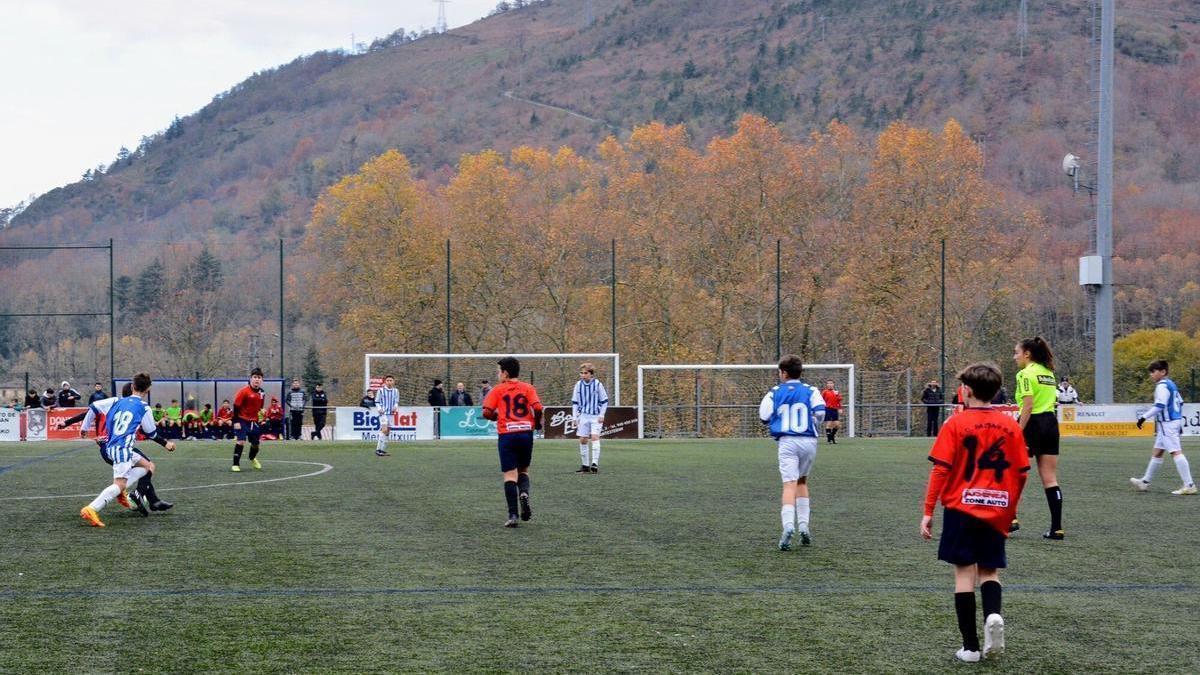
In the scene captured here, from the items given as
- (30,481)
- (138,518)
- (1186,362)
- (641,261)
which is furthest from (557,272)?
(138,518)

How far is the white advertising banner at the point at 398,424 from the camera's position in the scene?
41.6 metres

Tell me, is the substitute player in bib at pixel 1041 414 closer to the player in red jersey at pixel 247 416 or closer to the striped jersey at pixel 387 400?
the player in red jersey at pixel 247 416

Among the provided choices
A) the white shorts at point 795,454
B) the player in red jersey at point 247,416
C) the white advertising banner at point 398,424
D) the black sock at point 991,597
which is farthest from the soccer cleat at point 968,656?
the white advertising banner at point 398,424

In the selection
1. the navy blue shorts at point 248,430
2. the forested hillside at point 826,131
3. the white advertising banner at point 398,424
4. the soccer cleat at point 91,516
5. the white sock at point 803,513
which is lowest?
the white advertising banner at point 398,424

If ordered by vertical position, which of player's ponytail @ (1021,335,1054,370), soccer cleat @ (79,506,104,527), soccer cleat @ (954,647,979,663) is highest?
player's ponytail @ (1021,335,1054,370)

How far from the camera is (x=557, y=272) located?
208 ft

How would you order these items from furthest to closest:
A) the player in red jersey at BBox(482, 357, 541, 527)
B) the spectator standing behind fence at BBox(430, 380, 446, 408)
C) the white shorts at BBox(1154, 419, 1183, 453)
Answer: the spectator standing behind fence at BBox(430, 380, 446, 408) → the white shorts at BBox(1154, 419, 1183, 453) → the player in red jersey at BBox(482, 357, 541, 527)

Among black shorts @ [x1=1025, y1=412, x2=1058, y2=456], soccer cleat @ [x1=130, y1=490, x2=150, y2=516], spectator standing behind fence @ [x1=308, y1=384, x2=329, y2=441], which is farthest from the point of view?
spectator standing behind fence @ [x1=308, y1=384, x2=329, y2=441]

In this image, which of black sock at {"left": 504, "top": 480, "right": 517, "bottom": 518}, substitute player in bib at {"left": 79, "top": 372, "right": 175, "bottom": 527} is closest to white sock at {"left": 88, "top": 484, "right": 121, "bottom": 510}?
substitute player in bib at {"left": 79, "top": 372, "right": 175, "bottom": 527}

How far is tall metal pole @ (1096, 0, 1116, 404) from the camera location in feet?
146

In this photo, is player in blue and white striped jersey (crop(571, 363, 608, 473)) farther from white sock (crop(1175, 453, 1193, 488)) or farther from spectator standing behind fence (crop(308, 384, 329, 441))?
spectator standing behind fence (crop(308, 384, 329, 441))

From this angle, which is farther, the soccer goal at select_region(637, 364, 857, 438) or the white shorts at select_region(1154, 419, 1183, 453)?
the soccer goal at select_region(637, 364, 857, 438)

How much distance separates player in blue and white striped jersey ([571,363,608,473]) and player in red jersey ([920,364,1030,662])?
1585cm

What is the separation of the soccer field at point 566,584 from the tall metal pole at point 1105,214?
28.8 meters
